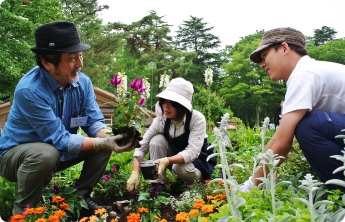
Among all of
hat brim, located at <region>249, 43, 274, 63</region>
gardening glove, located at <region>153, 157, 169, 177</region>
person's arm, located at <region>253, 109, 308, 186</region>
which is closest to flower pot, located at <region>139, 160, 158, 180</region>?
gardening glove, located at <region>153, 157, 169, 177</region>

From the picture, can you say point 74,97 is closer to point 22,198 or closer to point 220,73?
point 22,198

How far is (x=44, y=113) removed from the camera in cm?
250

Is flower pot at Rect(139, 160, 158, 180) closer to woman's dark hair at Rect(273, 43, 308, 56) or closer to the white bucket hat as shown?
the white bucket hat

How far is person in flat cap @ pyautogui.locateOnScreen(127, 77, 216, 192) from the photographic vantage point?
3129 mm

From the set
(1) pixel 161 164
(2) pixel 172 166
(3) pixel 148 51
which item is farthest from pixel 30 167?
(3) pixel 148 51

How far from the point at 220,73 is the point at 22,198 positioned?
92.3ft

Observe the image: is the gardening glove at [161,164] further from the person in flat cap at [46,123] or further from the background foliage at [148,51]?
the background foliage at [148,51]

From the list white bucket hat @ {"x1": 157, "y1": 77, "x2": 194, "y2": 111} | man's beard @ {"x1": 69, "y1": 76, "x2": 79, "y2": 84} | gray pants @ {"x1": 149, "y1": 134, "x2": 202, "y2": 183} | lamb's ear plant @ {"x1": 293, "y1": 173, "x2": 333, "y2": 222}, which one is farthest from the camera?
gray pants @ {"x1": 149, "y1": 134, "x2": 202, "y2": 183}

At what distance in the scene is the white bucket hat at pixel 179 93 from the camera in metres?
3.07

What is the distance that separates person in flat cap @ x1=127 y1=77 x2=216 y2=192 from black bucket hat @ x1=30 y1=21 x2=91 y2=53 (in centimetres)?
82

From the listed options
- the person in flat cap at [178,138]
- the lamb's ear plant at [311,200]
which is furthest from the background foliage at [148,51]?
the lamb's ear plant at [311,200]

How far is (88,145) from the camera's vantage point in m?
2.57

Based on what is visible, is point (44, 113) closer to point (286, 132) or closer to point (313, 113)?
point (286, 132)

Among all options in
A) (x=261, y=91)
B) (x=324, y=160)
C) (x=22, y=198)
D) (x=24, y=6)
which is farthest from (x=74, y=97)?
(x=261, y=91)
